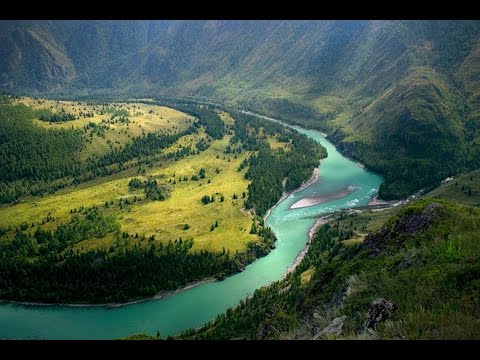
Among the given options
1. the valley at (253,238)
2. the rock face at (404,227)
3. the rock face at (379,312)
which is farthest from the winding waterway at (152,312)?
the rock face at (379,312)

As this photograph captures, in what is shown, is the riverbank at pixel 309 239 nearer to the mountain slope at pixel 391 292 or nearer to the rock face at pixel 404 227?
the mountain slope at pixel 391 292

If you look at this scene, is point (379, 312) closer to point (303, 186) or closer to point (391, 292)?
point (391, 292)

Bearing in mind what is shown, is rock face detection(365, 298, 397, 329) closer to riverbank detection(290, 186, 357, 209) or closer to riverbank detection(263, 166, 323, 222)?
riverbank detection(263, 166, 323, 222)

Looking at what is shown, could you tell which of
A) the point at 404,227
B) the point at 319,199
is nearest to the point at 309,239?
the point at 319,199

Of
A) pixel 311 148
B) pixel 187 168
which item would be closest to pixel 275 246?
pixel 187 168

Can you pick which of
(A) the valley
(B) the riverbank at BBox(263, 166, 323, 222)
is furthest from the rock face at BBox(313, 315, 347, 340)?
(B) the riverbank at BBox(263, 166, 323, 222)
